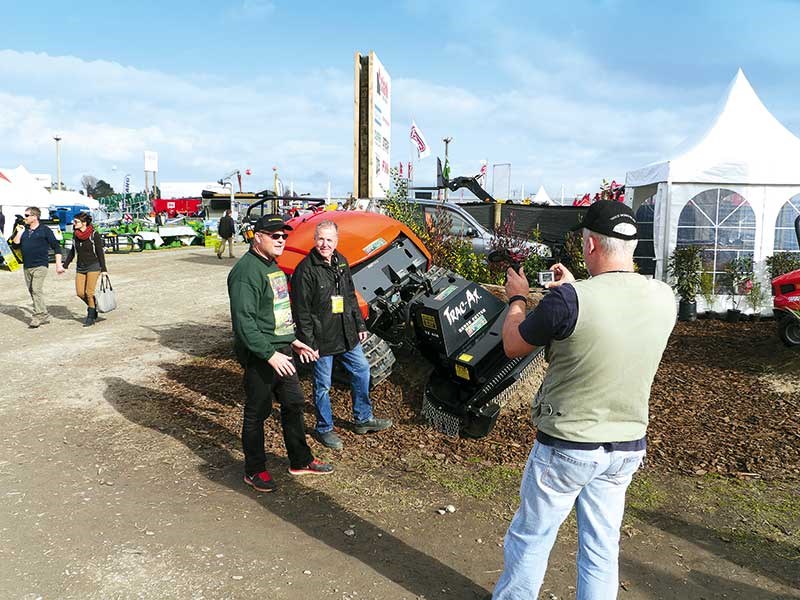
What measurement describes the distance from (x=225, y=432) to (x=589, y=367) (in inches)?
144

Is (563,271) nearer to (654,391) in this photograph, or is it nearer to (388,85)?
(654,391)

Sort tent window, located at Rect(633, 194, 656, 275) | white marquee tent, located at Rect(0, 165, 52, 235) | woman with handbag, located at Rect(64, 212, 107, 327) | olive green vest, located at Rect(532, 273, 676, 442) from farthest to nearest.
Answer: white marquee tent, located at Rect(0, 165, 52, 235), tent window, located at Rect(633, 194, 656, 275), woman with handbag, located at Rect(64, 212, 107, 327), olive green vest, located at Rect(532, 273, 676, 442)

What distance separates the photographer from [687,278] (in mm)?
10016

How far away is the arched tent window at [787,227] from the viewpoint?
33.4 ft

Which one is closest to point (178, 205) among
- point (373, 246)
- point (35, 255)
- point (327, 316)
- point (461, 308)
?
point (35, 255)

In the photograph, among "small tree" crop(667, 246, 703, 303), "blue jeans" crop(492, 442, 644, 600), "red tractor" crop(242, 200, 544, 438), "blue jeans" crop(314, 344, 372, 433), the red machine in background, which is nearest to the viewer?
"blue jeans" crop(492, 442, 644, 600)

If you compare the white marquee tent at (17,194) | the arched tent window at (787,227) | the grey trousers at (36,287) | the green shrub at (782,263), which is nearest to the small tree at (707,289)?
the green shrub at (782,263)

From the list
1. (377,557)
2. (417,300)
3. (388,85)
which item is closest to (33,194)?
(388,85)

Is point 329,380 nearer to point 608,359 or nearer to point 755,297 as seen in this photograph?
point 608,359

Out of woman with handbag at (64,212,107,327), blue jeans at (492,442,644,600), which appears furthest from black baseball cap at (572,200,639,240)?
woman with handbag at (64,212,107,327)

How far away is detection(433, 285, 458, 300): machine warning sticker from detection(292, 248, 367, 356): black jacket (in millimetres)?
670

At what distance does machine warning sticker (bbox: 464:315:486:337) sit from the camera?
4809mm

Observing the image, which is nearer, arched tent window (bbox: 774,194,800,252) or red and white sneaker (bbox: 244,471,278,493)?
red and white sneaker (bbox: 244,471,278,493)

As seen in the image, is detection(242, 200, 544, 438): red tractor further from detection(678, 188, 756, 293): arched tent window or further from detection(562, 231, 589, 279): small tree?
detection(678, 188, 756, 293): arched tent window
